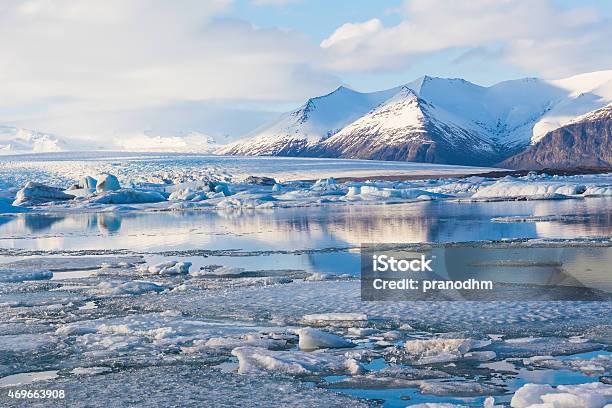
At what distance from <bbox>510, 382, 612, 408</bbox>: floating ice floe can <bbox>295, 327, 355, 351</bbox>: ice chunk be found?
84.7 inches

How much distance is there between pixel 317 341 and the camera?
7180 mm

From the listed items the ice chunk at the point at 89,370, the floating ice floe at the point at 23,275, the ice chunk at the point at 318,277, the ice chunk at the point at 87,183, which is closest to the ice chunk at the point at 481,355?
the ice chunk at the point at 89,370

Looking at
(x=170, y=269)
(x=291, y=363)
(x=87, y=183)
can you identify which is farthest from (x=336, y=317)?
(x=87, y=183)

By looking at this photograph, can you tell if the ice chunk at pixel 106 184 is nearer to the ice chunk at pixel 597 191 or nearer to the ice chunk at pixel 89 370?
the ice chunk at pixel 597 191

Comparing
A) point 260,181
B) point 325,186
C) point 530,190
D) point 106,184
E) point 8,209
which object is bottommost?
point 8,209

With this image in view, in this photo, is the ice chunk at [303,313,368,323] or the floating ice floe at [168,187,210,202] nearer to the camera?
the ice chunk at [303,313,368,323]

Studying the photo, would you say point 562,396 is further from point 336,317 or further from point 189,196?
point 189,196

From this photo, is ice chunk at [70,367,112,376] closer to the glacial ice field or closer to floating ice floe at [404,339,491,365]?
the glacial ice field

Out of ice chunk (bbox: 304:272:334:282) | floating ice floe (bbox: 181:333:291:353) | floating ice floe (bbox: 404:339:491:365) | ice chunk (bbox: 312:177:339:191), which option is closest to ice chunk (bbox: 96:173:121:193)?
ice chunk (bbox: 312:177:339:191)

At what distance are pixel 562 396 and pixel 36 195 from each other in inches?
1860

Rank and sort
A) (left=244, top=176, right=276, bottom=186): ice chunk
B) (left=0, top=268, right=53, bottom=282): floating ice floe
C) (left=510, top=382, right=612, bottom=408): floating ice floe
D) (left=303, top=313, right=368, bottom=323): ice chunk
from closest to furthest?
(left=510, top=382, right=612, bottom=408): floating ice floe < (left=303, top=313, right=368, bottom=323): ice chunk < (left=0, top=268, right=53, bottom=282): floating ice floe < (left=244, top=176, right=276, bottom=186): ice chunk

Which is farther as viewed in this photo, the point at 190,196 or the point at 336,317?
the point at 190,196

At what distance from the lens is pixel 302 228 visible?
22.4m

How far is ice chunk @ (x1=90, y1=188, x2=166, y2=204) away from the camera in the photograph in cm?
4566
